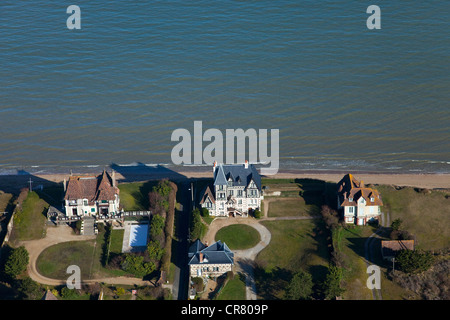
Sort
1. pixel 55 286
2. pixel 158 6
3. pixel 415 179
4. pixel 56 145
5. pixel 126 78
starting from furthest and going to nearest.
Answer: pixel 158 6, pixel 126 78, pixel 56 145, pixel 415 179, pixel 55 286

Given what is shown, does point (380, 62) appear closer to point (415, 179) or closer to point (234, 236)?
point (415, 179)

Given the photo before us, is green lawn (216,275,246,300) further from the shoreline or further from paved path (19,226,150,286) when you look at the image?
the shoreline

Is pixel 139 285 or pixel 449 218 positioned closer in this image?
pixel 139 285

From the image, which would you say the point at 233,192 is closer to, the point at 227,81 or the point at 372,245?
the point at 372,245

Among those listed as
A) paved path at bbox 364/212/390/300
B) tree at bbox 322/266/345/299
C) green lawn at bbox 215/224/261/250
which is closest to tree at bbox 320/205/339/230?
paved path at bbox 364/212/390/300

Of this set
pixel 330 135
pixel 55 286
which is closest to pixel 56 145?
pixel 55 286

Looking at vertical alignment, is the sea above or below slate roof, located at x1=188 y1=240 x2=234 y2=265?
above

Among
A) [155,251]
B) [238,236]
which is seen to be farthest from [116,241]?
[238,236]

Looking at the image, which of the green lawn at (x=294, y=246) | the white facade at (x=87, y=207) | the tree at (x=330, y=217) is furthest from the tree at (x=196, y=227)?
the tree at (x=330, y=217)
